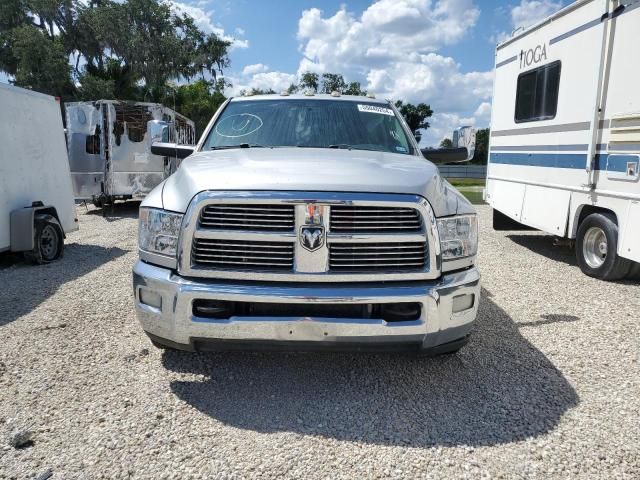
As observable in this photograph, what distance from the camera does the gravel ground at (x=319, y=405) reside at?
2.52 m

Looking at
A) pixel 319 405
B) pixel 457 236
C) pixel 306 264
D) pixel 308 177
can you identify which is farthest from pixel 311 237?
pixel 319 405

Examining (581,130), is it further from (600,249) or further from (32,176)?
(32,176)

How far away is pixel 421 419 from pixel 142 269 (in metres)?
1.95

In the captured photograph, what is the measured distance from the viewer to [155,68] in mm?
33719

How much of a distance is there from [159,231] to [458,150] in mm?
3160

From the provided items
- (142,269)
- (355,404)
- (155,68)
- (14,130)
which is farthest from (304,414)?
(155,68)

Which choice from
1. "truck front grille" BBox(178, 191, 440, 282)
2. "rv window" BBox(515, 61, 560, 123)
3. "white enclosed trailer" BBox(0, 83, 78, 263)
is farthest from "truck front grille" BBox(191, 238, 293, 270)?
"rv window" BBox(515, 61, 560, 123)

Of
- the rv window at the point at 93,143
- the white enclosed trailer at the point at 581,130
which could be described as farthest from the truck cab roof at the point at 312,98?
the rv window at the point at 93,143

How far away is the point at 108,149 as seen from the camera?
12711 millimetres

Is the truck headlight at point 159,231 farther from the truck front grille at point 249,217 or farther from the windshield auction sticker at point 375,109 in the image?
the windshield auction sticker at point 375,109

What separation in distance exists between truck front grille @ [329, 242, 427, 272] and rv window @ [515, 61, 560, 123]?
212 inches

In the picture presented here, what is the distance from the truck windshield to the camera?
166 inches

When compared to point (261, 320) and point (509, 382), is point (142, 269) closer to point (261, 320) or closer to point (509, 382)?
point (261, 320)

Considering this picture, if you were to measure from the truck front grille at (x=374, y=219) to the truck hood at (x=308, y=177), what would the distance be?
113 mm
